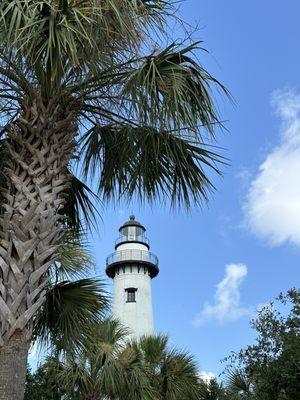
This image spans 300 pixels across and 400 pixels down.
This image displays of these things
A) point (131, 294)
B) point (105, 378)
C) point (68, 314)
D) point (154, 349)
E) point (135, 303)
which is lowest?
point (68, 314)

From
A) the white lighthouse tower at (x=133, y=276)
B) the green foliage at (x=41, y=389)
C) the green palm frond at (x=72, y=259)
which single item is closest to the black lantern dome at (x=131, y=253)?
the white lighthouse tower at (x=133, y=276)

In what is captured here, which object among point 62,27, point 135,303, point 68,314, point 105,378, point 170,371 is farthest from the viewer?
point 135,303

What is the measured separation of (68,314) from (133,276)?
77.3 feet

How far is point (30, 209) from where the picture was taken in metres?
4.87

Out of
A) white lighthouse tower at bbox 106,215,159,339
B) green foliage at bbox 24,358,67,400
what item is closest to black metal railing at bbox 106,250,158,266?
white lighthouse tower at bbox 106,215,159,339

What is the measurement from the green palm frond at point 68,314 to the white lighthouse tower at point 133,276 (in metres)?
21.5

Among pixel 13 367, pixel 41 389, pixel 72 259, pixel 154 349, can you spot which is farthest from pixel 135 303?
pixel 13 367

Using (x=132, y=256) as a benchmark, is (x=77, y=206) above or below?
below

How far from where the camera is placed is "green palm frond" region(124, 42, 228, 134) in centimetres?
534

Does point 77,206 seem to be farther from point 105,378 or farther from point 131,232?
point 131,232

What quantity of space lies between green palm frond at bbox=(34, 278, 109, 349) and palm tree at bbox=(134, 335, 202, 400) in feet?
23.7

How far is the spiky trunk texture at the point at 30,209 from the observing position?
4.51 metres

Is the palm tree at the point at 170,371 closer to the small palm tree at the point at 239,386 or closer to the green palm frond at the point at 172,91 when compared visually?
the small palm tree at the point at 239,386

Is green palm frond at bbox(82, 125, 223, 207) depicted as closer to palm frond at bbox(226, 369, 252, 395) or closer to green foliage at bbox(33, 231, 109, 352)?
green foliage at bbox(33, 231, 109, 352)
